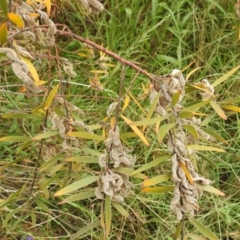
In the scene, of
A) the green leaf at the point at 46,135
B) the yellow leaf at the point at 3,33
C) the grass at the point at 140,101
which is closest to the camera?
the yellow leaf at the point at 3,33

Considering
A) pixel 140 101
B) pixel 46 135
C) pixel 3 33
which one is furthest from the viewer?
pixel 140 101

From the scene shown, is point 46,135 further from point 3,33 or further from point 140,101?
point 140,101

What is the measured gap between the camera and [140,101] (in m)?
1.75

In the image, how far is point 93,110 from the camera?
1.79 metres

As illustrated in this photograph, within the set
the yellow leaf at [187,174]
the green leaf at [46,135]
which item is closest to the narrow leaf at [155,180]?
the yellow leaf at [187,174]

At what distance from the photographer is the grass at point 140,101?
1635 mm

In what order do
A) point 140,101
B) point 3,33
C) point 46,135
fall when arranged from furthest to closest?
point 140,101 → point 46,135 → point 3,33

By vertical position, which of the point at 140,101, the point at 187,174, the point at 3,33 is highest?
the point at 3,33

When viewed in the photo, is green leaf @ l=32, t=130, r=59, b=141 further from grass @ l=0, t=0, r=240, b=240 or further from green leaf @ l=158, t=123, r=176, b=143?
grass @ l=0, t=0, r=240, b=240

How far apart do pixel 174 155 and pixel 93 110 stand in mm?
978

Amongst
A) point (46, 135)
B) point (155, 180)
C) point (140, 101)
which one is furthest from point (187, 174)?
point (140, 101)

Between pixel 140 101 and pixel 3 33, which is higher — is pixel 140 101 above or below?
below

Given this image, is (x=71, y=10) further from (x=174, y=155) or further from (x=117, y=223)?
(x=174, y=155)

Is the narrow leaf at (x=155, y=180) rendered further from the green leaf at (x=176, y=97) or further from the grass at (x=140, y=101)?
the grass at (x=140, y=101)
